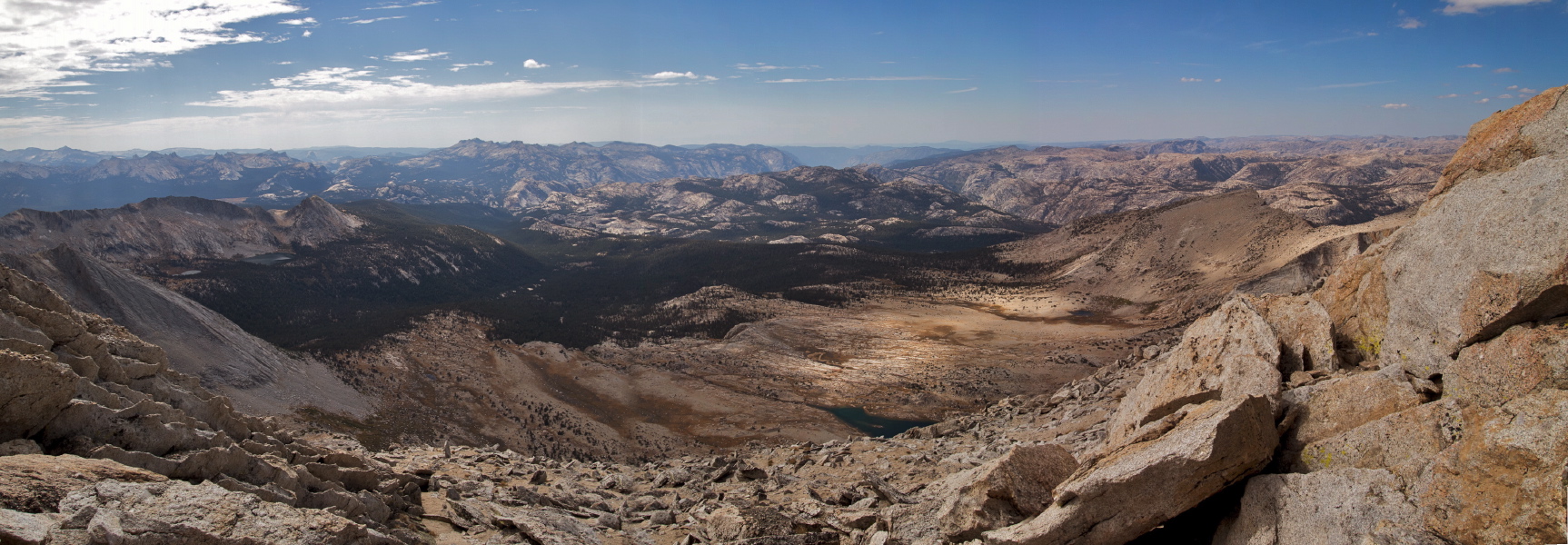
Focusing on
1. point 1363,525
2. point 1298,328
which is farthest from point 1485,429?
point 1298,328

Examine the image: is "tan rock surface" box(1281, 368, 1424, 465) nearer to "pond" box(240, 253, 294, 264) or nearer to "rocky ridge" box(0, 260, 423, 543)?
"rocky ridge" box(0, 260, 423, 543)

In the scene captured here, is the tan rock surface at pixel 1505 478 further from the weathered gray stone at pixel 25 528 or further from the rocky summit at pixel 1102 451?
the weathered gray stone at pixel 25 528

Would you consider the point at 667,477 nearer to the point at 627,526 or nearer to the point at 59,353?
the point at 627,526

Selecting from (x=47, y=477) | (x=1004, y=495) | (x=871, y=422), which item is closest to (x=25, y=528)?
(x=47, y=477)

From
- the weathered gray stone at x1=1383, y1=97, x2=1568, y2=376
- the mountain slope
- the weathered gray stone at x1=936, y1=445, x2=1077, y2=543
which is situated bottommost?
the mountain slope

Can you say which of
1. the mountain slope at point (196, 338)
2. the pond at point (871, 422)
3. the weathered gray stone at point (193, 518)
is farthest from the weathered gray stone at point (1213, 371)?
the mountain slope at point (196, 338)

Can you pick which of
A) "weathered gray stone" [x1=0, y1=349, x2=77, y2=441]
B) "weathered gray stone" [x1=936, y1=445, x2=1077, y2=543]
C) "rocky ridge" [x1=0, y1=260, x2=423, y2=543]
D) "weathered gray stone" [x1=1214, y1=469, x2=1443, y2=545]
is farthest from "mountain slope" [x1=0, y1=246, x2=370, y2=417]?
"weathered gray stone" [x1=1214, y1=469, x2=1443, y2=545]

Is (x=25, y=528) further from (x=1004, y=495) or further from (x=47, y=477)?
(x=1004, y=495)
